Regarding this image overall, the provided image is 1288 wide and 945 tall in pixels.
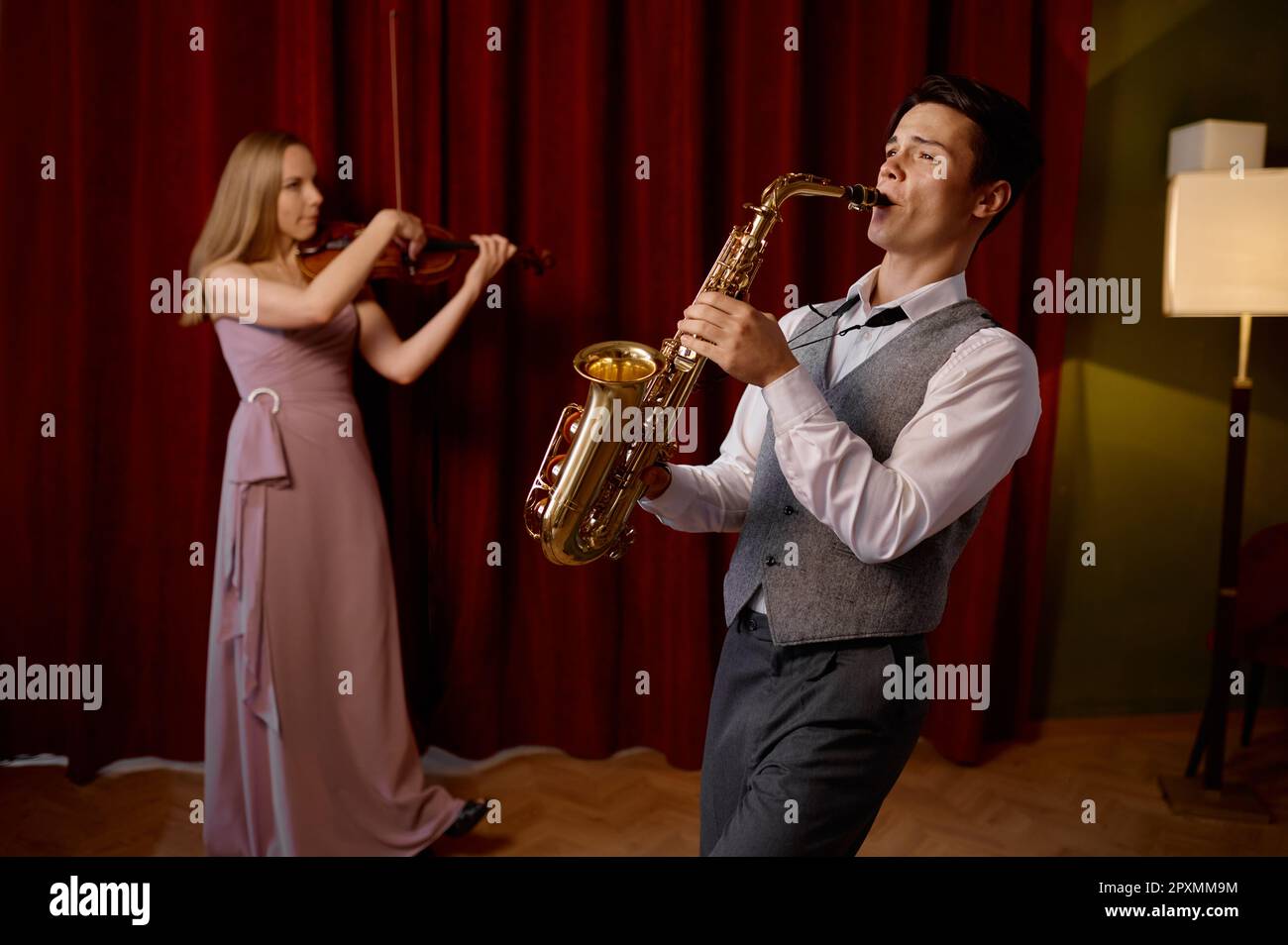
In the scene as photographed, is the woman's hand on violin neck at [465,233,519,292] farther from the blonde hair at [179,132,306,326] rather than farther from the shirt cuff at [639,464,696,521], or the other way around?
the shirt cuff at [639,464,696,521]

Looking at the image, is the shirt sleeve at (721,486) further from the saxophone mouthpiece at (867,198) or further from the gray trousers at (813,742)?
the saxophone mouthpiece at (867,198)

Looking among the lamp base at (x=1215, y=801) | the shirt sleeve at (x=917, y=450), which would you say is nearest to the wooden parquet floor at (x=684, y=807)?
the lamp base at (x=1215, y=801)

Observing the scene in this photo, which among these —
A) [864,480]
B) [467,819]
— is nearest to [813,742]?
[864,480]

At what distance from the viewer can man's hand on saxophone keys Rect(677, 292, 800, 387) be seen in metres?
1.30

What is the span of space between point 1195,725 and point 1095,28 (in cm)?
258

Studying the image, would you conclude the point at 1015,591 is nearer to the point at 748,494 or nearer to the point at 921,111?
the point at 748,494

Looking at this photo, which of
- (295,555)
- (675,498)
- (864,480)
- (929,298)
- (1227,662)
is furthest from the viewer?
(1227,662)

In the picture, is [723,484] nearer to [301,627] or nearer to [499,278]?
[301,627]

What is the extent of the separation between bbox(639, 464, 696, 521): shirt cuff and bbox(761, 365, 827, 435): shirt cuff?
361 millimetres

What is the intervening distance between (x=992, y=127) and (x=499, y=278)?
1820 mm

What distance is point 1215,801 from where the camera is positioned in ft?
9.87

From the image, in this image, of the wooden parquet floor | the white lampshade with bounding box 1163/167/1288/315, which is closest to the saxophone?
the wooden parquet floor

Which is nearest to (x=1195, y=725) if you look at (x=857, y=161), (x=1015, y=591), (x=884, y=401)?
(x=1015, y=591)

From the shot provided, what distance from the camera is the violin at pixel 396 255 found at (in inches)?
96.0
